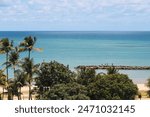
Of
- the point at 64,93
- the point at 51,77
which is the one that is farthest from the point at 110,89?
the point at 51,77

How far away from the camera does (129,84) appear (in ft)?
106

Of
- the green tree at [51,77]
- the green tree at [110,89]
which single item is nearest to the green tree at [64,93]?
the green tree at [110,89]

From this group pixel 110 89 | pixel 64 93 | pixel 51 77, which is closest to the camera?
pixel 64 93

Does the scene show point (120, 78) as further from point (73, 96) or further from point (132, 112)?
point (132, 112)

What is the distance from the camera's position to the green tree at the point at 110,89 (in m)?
29.2

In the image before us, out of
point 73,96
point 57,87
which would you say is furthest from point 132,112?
point 57,87

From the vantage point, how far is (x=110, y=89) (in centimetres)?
2955

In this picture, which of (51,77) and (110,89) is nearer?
(110,89)

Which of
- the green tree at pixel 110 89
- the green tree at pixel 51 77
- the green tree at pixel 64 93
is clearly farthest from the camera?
the green tree at pixel 51 77

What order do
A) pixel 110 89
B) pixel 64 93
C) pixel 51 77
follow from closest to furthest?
pixel 64 93 → pixel 110 89 → pixel 51 77

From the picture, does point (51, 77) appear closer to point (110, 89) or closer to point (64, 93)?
point (110, 89)

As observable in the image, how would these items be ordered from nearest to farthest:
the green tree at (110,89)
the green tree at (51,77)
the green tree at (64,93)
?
the green tree at (64,93) < the green tree at (110,89) < the green tree at (51,77)

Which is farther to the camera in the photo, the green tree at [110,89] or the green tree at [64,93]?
the green tree at [110,89]

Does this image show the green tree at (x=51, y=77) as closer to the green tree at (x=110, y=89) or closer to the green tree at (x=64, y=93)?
the green tree at (x=110, y=89)
